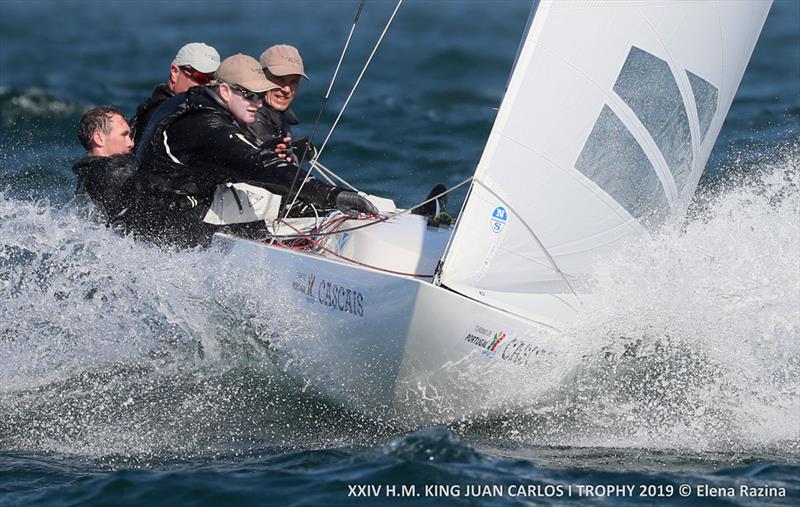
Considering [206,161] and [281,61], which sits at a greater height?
[281,61]

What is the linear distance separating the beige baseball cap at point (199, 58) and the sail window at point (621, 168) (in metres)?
2.47

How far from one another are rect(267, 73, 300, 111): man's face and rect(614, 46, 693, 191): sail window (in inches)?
77.4

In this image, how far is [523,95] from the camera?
4.90 metres

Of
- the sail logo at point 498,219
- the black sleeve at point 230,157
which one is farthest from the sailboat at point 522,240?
the black sleeve at point 230,157

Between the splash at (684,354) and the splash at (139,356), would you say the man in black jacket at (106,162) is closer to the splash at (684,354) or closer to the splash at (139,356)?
the splash at (139,356)

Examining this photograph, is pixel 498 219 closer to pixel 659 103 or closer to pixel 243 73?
pixel 659 103

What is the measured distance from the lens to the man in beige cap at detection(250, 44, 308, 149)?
20.5 feet

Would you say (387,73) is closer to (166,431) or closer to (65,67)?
(65,67)

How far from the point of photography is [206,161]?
5844mm

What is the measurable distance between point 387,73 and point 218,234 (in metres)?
11.1

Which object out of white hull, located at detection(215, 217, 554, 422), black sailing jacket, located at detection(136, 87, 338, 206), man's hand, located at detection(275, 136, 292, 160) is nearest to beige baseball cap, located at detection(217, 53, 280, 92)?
black sailing jacket, located at detection(136, 87, 338, 206)

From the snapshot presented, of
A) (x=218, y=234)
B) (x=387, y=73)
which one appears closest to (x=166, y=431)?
(x=218, y=234)

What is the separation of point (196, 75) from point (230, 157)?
3.78 feet

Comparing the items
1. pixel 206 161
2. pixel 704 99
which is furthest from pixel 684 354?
pixel 206 161
